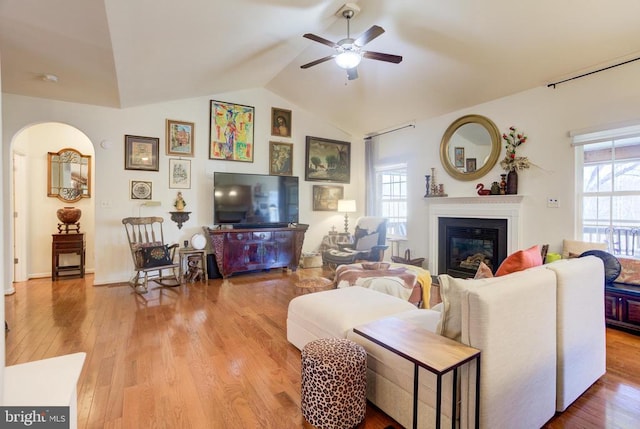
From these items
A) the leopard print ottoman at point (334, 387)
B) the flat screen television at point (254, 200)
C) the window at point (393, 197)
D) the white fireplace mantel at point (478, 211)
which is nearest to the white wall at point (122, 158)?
the flat screen television at point (254, 200)

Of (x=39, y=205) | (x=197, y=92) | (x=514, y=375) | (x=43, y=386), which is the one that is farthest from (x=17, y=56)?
(x=514, y=375)

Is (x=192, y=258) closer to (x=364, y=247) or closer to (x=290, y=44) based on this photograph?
(x=364, y=247)

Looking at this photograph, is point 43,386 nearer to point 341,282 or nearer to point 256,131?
point 341,282

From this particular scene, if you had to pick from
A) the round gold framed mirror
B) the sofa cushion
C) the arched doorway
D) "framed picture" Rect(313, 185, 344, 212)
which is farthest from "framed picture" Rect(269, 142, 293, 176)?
the sofa cushion

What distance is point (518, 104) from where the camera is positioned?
4.18 meters

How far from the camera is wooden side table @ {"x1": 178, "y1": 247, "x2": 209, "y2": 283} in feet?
15.9

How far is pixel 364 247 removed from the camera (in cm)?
541

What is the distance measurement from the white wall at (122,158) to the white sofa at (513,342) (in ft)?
12.2

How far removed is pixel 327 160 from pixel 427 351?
17.1ft

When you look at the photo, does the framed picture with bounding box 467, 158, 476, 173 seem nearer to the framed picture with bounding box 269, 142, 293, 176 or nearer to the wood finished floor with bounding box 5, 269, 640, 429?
the wood finished floor with bounding box 5, 269, 640, 429

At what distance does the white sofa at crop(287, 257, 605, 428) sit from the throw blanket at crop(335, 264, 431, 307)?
37.4 inches

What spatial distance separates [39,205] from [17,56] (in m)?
2.77

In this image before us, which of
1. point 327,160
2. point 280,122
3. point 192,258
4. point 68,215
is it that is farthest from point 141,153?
point 327,160

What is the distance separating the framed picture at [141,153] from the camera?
4785 mm
